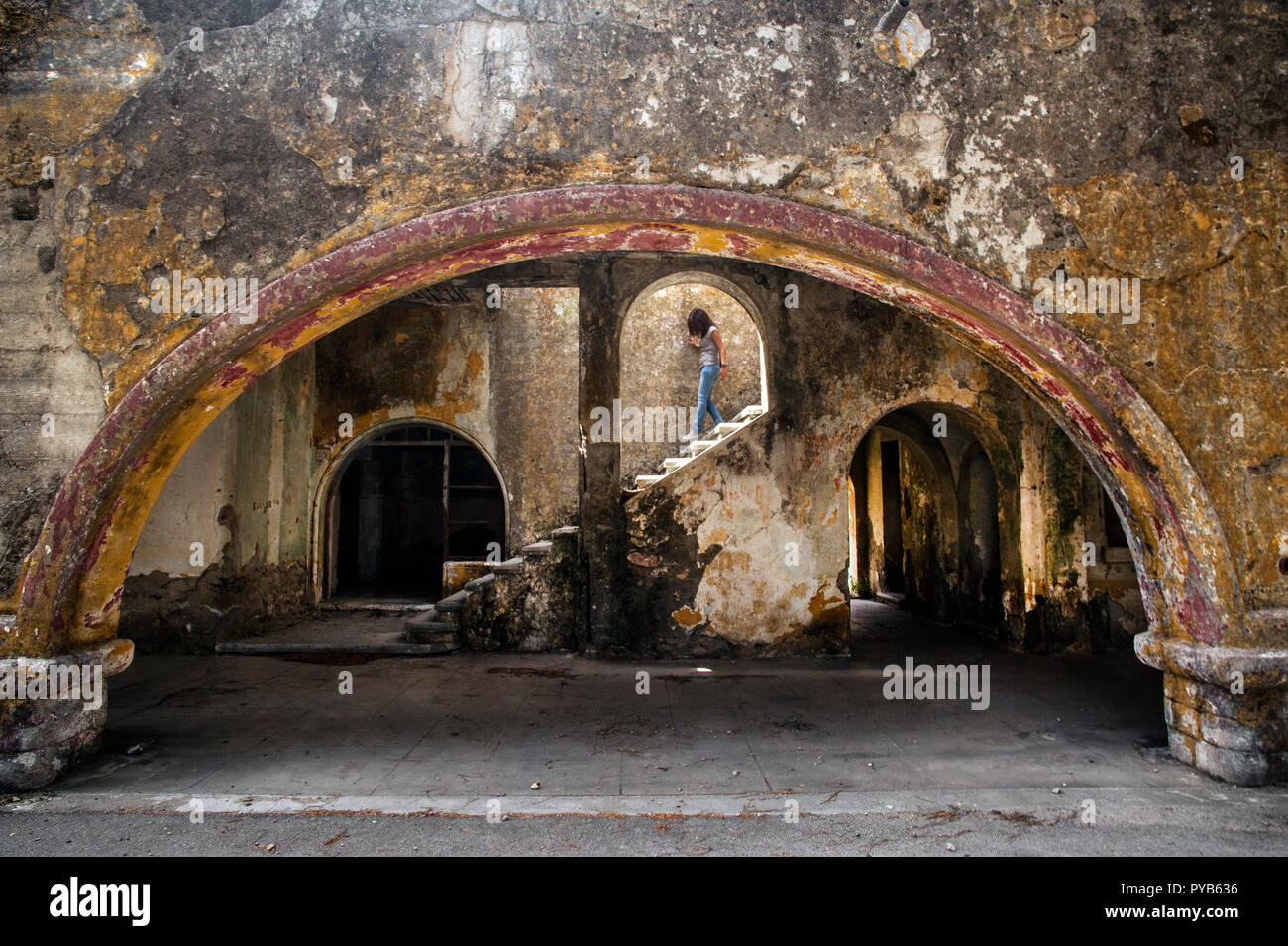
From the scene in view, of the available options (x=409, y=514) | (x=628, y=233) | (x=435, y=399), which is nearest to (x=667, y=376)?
(x=435, y=399)

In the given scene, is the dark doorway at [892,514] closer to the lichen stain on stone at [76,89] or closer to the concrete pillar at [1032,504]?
the concrete pillar at [1032,504]

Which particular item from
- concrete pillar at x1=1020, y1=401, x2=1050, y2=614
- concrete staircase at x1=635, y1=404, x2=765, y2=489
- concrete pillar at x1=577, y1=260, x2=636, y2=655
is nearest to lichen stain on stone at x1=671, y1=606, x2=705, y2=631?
concrete pillar at x1=577, y1=260, x2=636, y2=655

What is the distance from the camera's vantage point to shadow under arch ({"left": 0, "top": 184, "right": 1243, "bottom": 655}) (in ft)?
11.6

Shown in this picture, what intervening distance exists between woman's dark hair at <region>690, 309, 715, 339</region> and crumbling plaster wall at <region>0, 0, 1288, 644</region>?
4246 millimetres

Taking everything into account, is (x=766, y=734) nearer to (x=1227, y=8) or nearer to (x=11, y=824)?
(x=11, y=824)

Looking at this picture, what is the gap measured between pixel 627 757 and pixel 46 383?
3576 mm

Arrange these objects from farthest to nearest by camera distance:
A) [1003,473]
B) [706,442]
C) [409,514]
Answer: [409,514]
[706,442]
[1003,473]

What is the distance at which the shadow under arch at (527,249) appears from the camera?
11.6 ft

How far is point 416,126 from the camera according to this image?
3744mm

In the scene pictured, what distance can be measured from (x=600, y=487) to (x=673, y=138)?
345 centimetres

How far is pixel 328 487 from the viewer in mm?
9078

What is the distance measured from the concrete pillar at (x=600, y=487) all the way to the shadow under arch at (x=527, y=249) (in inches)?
114

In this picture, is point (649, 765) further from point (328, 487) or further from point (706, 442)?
point (328, 487)

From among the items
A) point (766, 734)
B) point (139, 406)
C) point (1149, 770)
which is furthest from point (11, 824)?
point (1149, 770)
